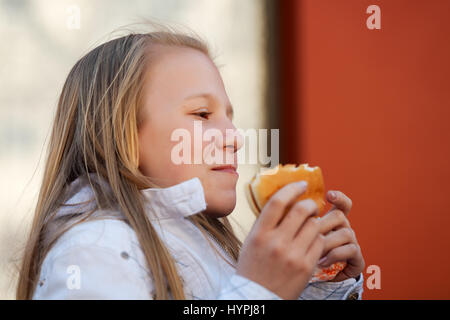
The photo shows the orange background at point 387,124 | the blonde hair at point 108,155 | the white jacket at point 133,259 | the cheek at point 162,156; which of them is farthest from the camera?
the orange background at point 387,124

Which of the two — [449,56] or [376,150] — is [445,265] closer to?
[376,150]

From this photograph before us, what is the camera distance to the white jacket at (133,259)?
706 mm

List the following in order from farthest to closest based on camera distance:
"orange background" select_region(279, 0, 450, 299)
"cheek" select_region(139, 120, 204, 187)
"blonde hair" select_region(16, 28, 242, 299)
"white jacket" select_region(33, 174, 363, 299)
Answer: "orange background" select_region(279, 0, 450, 299), "cheek" select_region(139, 120, 204, 187), "blonde hair" select_region(16, 28, 242, 299), "white jacket" select_region(33, 174, 363, 299)

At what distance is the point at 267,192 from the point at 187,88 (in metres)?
0.27

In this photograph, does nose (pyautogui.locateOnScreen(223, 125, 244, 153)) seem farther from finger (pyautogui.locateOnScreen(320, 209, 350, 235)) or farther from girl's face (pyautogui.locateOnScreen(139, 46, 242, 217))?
finger (pyautogui.locateOnScreen(320, 209, 350, 235))

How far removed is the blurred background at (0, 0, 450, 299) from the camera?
218 cm

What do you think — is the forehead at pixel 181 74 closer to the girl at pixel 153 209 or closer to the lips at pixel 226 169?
the girl at pixel 153 209

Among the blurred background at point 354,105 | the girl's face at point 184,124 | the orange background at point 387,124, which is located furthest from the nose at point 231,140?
the orange background at point 387,124

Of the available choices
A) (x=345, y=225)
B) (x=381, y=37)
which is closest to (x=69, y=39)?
(x=381, y=37)

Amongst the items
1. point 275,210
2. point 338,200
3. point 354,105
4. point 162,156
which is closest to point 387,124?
point 354,105

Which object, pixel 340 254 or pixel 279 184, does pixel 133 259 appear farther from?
pixel 340 254

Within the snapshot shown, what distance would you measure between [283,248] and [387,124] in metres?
1.67

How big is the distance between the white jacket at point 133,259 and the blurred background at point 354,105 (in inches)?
48.9

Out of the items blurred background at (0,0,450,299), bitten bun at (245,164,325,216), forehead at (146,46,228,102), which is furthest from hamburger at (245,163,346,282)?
blurred background at (0,0,450,299)
